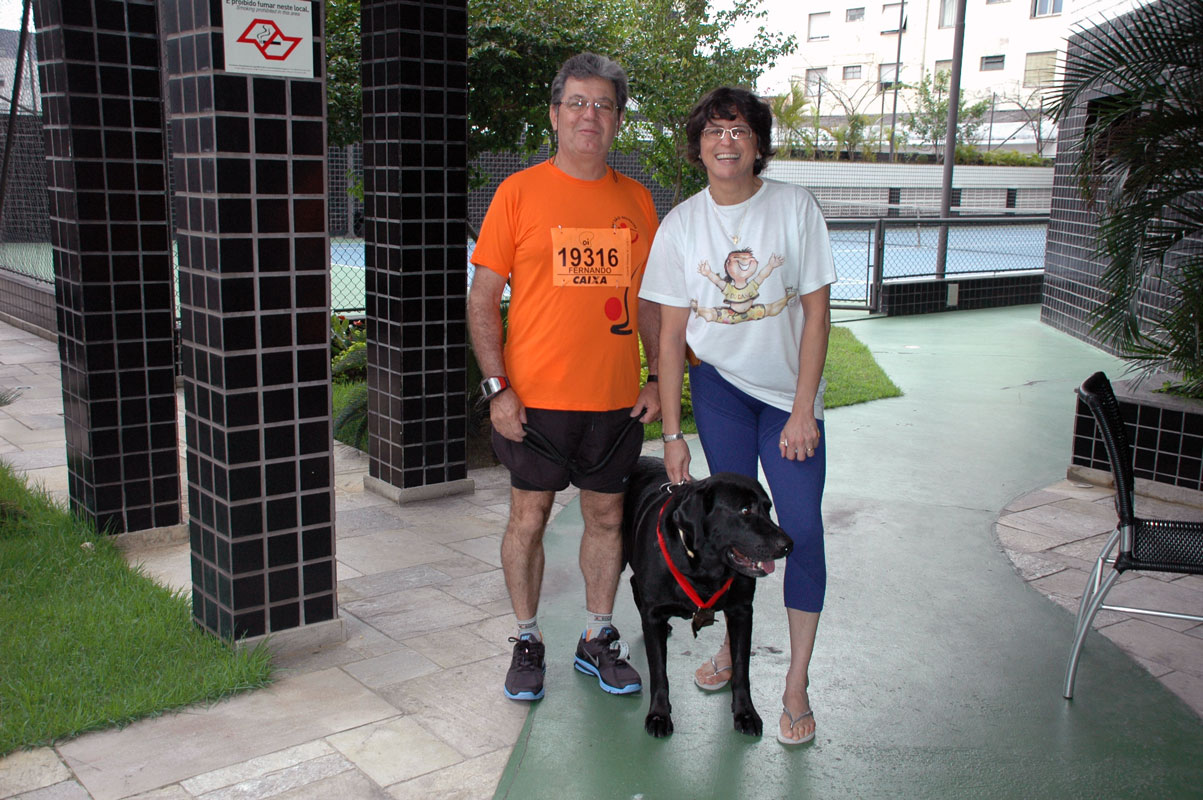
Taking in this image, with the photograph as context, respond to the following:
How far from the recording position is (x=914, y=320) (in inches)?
503

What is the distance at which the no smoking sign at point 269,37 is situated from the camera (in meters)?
3.19

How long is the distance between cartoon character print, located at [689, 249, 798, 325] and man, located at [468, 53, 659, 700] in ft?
1.15

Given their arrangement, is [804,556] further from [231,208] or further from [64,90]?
[64,90]

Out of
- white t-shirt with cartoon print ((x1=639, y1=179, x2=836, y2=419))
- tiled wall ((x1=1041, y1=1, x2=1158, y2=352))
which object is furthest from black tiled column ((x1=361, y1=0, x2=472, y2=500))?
tiled wall ((x1=1041, y1=1, x2=1158, y2=352))

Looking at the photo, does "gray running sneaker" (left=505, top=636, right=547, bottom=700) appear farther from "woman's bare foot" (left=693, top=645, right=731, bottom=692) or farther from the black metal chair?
the black metal chair

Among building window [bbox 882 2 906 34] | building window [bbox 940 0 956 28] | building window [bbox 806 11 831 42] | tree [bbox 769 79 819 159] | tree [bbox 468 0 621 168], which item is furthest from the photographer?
building window [bbox 806 11 831 42]

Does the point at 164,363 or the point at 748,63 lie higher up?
the point at 748,63

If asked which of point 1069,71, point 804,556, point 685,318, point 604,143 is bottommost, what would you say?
point 804,556

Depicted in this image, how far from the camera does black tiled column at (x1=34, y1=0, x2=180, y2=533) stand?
14.0ft

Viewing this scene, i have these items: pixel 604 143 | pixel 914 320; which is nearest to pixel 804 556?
pixel 604 143

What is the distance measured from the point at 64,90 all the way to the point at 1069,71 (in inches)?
201

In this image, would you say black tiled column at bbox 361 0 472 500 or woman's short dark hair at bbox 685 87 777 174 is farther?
black tiled column at bbox 361 0 472 500

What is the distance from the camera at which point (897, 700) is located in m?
3.38

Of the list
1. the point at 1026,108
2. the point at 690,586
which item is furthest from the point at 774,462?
the point at 1026,108
